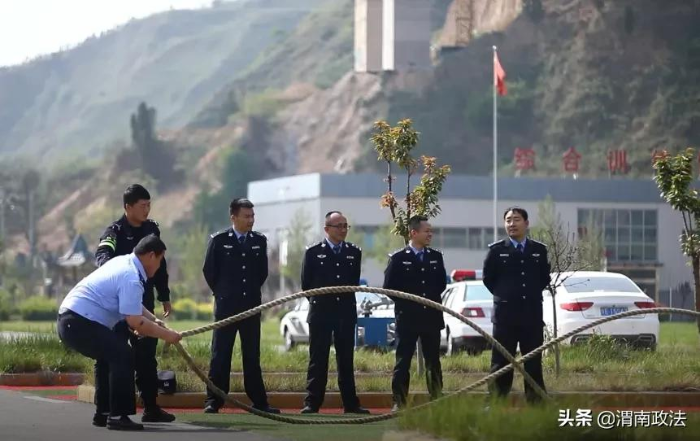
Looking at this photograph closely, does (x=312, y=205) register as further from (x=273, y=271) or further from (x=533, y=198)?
(x=533, y=198)

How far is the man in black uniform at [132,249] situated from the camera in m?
15.0

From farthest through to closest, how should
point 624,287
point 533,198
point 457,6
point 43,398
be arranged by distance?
point 457,6
point 533,198
point 624,287
point 43,398

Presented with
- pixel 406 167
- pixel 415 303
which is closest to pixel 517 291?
pixel 415 303

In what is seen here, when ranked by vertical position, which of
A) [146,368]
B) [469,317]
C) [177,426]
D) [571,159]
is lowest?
[177,426]

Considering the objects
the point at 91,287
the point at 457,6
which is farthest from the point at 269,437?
the point at 457,6

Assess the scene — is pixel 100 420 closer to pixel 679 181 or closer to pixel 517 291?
pixel 517 291

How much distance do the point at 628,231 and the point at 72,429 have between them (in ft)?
327

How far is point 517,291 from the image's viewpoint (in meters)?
15.5

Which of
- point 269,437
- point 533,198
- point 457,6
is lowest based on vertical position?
point 269,437

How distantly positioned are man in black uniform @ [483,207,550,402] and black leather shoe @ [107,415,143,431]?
344 cm

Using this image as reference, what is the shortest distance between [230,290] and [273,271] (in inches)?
3948

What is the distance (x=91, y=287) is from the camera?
44.5 ft

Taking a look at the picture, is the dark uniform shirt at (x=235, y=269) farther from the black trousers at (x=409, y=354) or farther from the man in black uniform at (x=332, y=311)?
the black trousers at (x=409, y=354)

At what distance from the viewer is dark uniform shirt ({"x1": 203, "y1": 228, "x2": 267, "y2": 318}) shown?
16219 mm
